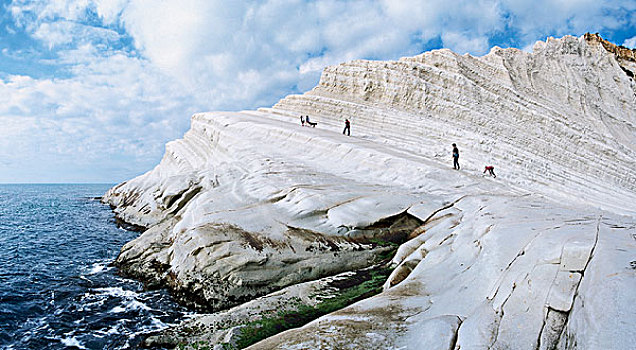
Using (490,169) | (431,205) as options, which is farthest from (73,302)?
(490,169)

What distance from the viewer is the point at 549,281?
451 centimetres

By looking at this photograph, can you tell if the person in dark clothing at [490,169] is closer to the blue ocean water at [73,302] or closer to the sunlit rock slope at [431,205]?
the sunlit rock slope at [431,205]

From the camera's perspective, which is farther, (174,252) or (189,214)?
(189,214)

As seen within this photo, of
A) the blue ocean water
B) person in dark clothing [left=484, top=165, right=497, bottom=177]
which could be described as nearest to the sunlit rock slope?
person in dark clothing [left=484, top=165, right=497, bottom=177]

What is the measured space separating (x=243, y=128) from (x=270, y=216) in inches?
515

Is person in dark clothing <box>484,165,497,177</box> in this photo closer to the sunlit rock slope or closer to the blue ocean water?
the sunlit rock slope

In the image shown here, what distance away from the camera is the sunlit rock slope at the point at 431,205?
4.49 m

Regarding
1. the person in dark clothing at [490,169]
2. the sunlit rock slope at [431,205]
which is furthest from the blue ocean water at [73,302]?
the person in dark clothing at [490,169]

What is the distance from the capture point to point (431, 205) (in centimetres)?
1151

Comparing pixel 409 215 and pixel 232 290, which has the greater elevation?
pixel 409 215

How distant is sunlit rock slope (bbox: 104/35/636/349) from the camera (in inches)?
177

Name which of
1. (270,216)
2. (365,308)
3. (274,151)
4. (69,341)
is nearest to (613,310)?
(365,308)

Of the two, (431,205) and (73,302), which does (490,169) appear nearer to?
(431,205)

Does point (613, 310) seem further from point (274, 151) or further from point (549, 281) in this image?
point (274, 151)
